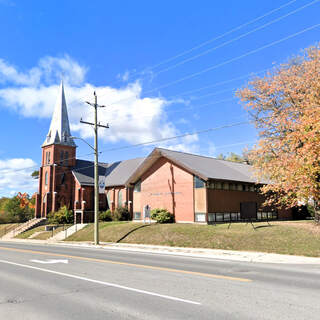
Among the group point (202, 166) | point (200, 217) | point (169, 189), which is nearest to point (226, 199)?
point (200, 217)

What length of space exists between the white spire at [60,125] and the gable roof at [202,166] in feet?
84.2

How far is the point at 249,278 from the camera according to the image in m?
9.75

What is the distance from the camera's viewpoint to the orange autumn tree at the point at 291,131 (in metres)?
18.6

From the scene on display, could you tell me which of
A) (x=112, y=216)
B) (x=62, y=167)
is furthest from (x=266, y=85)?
(x=62, y=167)

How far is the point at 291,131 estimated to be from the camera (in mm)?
23203

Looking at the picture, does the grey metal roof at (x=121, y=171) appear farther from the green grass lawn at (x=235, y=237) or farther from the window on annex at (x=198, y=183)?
the green grass lawn at (x=235, y=237)

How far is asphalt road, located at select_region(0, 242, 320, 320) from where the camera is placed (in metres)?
6.06

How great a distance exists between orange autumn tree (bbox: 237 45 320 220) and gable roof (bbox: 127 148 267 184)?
577 centimetres

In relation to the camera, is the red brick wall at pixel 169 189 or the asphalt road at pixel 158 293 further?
the red brick wall at pixel 169 189

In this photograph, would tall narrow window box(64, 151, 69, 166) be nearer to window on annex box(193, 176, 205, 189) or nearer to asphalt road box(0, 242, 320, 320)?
window on annex box(193, 176, 205, 189)

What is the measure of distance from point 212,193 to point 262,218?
8.76 m

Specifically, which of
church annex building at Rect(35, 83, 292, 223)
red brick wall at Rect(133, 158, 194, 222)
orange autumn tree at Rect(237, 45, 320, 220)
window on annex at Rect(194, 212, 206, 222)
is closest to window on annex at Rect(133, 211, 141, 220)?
church annex building at Rect(35, 83, 292, 223)

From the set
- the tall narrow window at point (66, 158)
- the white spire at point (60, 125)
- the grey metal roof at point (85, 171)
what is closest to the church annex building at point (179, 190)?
the grey metal roof at point (85, 171)

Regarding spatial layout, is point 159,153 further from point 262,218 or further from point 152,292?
point 152,292
